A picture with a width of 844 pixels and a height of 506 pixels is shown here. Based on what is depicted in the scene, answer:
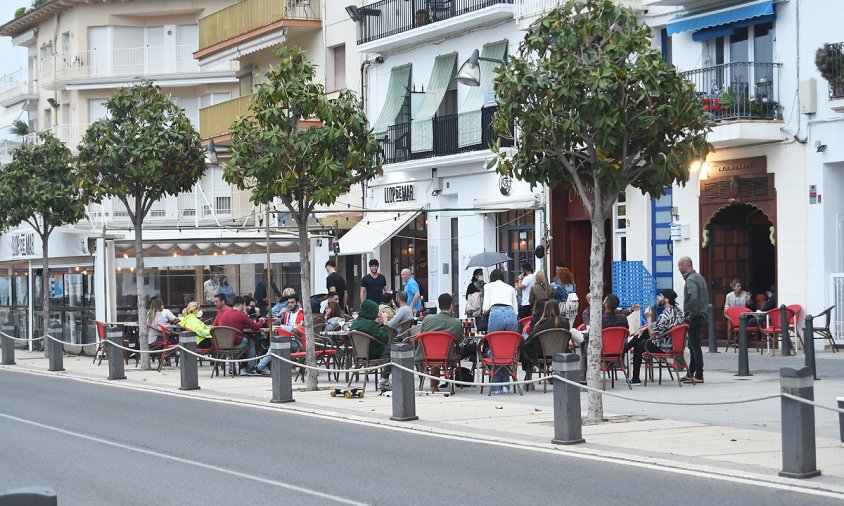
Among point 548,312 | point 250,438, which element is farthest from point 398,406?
point 548,312

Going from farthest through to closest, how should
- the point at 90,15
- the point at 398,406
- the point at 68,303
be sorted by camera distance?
1. the point at 90,15
2. the point at 68,303
3. the point at 398,406

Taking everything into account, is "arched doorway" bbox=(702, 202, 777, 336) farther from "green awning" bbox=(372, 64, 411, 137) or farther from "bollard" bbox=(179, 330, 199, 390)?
"green awning" bbox=(372, 64, 411, 137)

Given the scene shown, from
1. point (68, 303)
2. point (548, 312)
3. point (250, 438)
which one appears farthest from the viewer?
point (68, 303)

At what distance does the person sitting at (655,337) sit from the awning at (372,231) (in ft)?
51.2

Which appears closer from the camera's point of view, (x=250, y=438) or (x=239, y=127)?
(x=250, y=438)

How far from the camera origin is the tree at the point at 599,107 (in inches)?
602

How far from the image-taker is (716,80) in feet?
91.9

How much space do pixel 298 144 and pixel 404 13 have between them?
60.6ft

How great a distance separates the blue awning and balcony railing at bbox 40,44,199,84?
30554mm

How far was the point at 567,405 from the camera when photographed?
14.0 m

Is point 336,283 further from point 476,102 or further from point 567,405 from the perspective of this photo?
point 567,405

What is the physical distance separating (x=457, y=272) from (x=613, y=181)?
2111 cm

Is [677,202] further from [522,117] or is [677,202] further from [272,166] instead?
[522,117]

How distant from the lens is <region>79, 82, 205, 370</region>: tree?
26.7m
